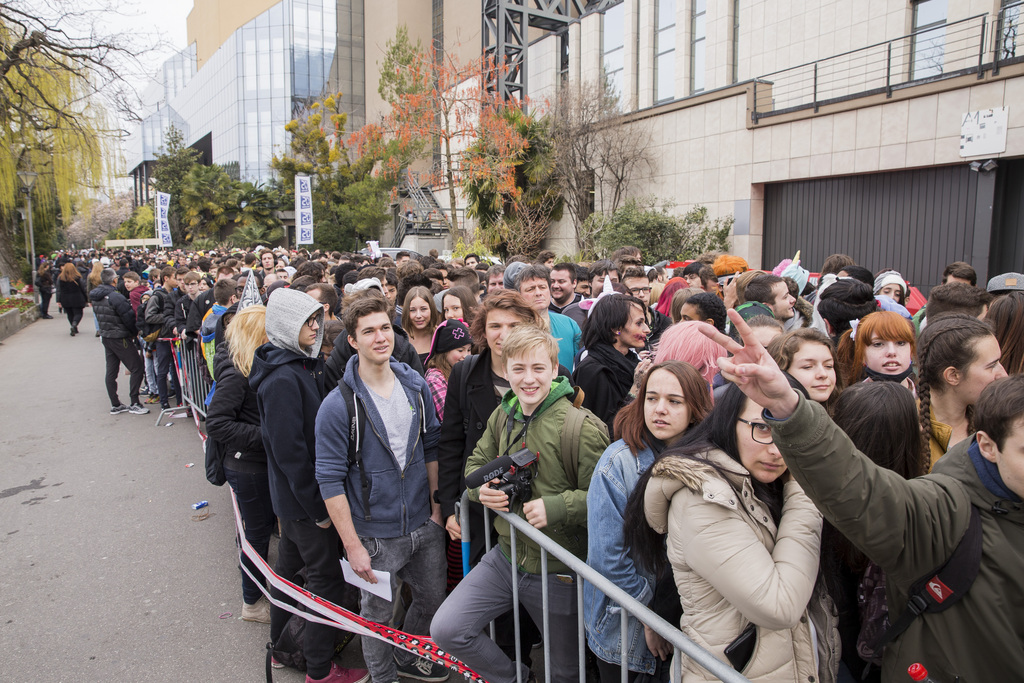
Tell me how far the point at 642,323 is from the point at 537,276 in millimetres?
1621

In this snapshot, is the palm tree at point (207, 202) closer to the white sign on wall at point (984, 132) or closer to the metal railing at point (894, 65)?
the metal railing at point (894, 65)

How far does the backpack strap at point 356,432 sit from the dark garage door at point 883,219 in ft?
41.3

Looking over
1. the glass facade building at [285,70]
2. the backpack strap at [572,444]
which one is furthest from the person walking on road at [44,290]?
the glass facade building at [285,70]

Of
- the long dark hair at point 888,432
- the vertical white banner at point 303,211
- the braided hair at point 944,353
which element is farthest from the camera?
the vertical white banner at point 303,211

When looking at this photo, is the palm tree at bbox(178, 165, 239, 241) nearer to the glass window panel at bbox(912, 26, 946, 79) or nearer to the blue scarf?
the glass window panel at bbox(912, 26, 946, 79)

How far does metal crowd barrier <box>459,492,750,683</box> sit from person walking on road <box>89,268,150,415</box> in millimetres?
7793

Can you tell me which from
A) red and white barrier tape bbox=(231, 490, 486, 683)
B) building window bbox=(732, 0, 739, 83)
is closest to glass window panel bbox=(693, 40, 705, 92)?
building window bbox=(732, 0, 739, 83)

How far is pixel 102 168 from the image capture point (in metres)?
20.7

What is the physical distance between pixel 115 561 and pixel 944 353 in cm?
560

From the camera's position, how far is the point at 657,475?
1.92m

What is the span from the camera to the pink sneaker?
332 centimetres

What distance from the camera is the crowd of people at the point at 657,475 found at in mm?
1540

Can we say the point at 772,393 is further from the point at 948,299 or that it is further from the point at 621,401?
the point at 948,299

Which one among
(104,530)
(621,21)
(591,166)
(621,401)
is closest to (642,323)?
(621,401)
